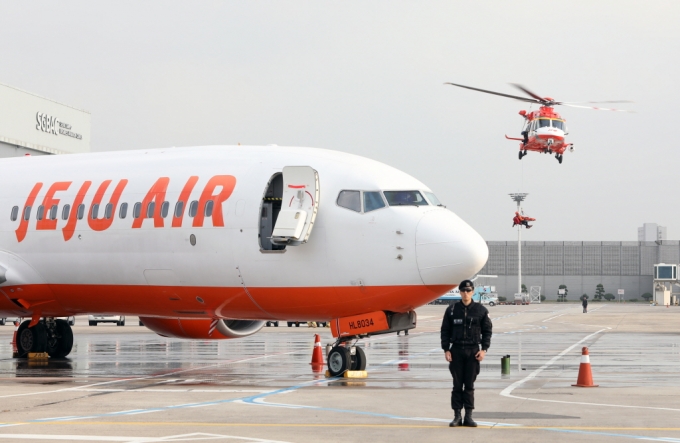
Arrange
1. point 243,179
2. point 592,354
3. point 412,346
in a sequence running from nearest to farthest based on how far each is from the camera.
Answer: point 243,179, point 592,354, point 412,346

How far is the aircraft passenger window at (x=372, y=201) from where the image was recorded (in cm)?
2169

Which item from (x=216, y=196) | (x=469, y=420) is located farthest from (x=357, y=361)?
(x=469, y=420)

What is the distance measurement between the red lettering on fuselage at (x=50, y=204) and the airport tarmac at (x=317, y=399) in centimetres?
364

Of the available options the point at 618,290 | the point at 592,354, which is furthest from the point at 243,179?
the point at 618,290

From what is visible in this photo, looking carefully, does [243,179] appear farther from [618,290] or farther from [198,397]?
[618,290]

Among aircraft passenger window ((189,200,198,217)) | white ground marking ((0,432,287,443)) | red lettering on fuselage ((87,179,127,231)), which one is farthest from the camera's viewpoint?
red lettering on fuselage ((87,179,127,231))

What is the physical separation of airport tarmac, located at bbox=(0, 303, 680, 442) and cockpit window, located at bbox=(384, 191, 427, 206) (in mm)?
3849

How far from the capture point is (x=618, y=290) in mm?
176250

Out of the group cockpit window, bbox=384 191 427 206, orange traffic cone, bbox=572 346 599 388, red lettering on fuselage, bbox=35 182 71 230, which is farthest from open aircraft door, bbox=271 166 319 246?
red lettering on fuselage, bbox=35 182 71 230

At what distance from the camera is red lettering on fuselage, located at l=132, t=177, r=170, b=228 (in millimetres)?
23594

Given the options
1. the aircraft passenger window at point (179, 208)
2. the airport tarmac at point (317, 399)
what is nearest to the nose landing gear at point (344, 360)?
the airport tarmac at point (317, 399)

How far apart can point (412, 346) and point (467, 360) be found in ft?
69.6

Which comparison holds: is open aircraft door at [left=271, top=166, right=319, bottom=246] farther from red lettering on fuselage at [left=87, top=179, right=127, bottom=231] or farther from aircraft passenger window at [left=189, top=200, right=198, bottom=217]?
red lettering on fuselage at [left=87, top=179, right=127, bottom=231]

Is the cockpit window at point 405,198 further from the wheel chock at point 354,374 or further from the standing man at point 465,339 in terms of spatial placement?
the standing man at point 465,339
